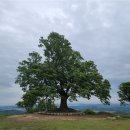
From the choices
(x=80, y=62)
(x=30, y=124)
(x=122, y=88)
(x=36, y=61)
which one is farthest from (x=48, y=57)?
(x=30, y=124)

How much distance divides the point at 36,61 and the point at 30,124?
20.2m

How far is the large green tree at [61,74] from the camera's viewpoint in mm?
50406

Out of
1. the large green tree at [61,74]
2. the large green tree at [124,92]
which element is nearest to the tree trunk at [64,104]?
the large green tree at [61,74]

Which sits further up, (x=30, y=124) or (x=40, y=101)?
(x=40, y=101)

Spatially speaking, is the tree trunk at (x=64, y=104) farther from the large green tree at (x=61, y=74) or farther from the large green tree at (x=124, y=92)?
the large green tree at (x=124, y=92)

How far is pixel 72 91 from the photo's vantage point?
5097cm

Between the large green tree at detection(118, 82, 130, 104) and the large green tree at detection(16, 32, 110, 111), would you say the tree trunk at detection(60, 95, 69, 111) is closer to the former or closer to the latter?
the large green tree at detection(16, 32, 110, 111)

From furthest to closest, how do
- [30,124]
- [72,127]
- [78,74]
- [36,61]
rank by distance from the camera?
1. [36,61]
2. [78,74]
3. [30,124]
4. [72,127]

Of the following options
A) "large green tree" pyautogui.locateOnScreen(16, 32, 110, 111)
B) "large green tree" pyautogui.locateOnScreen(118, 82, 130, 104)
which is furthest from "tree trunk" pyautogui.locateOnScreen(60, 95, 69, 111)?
"large green tree" pyautogui.locateOnScreen(118, 82, 130, 104)

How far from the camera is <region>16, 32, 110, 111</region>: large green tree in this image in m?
50.4

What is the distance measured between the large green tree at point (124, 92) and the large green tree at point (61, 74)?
81.3 inches

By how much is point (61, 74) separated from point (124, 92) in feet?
34.2

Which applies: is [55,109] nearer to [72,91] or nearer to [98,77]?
[72,91]

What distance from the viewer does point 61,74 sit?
168 ft
